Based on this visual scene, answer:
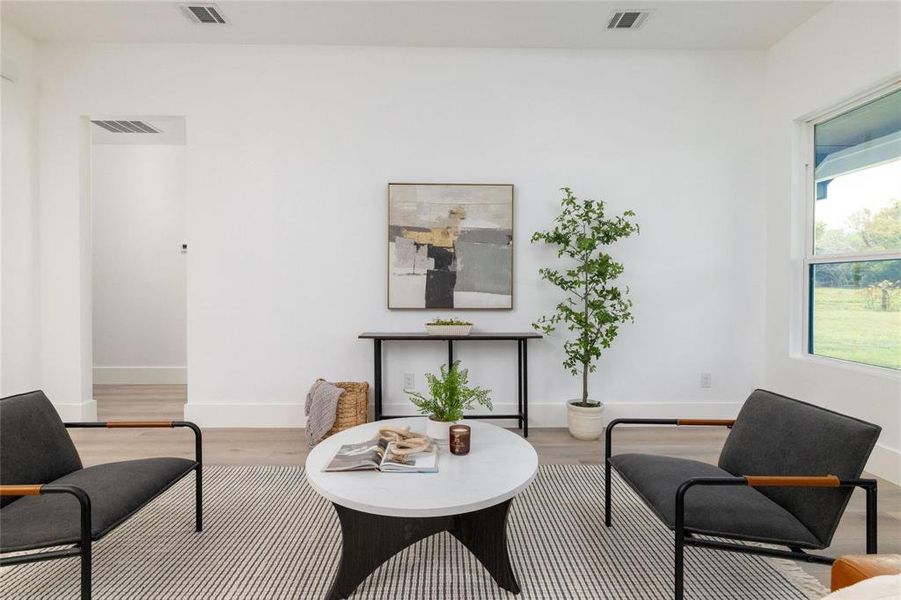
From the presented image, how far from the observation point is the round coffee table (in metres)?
1.56

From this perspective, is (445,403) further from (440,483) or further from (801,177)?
(801,177)

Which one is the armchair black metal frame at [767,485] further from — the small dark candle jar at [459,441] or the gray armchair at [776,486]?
the small dark candle jar at [459,441]

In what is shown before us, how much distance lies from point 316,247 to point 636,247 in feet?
8.49

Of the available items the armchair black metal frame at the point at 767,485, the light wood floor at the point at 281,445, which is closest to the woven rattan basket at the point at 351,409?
the light wood floor at the point at 281,445

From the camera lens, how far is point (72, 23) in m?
3.62

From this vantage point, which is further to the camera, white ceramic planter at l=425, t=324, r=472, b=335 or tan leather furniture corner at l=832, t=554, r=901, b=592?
white ceramic planter at l=425, t=324, r=472, b=335

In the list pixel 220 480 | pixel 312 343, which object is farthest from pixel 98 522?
pixel 312 343

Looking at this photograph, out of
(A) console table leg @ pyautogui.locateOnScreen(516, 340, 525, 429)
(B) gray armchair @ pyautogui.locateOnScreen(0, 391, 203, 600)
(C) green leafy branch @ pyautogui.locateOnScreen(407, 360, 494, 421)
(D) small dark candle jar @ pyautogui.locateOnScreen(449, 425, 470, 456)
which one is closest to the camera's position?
(B) gray armchair @ pyautogui.locateOnScreen(0, 391, 203, 600)


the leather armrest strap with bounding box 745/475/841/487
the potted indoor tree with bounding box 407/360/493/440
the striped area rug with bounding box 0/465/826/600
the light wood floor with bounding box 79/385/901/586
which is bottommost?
the striped area rug with bounding box 0/465/826/600

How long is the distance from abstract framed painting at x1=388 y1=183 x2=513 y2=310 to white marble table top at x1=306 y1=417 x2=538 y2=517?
1971 millimetres

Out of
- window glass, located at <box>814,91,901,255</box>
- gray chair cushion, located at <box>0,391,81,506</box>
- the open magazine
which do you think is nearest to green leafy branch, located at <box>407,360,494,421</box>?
the open magazine

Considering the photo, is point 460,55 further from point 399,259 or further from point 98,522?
point 98,522

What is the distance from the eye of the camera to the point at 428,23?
358 centimetres

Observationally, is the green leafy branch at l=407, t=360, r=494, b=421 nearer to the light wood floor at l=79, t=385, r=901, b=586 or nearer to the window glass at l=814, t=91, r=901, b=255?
the light wood floor at l=79, t=385, r=901, b=586
